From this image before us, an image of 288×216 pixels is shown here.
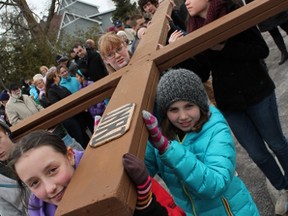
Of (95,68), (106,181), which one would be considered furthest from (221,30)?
(95,68)

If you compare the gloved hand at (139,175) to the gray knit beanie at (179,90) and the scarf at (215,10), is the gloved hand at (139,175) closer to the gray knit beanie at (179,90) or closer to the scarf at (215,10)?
the gray knit beanie at (179,90)

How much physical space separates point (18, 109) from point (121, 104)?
531 centimetres

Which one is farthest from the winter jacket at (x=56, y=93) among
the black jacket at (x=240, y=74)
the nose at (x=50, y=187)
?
the nose at (x=50, y=187)

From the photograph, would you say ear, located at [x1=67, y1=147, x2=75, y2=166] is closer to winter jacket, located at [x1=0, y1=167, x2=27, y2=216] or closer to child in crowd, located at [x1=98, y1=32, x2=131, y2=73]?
winter jacket, located at [x1=0, y1=167, x2=27, y2=216]

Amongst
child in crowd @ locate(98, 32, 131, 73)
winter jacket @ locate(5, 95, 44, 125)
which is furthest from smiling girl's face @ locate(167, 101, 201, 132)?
winter jacket @ locate(5, 95, 44, 125)

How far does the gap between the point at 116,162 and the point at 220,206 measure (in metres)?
1.01

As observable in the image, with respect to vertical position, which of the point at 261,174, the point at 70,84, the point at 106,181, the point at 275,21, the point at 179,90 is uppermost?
the point at 106,181

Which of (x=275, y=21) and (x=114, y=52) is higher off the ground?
(x=114, y=52)

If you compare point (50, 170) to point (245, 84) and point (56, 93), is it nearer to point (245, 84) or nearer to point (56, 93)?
point (245, 84)

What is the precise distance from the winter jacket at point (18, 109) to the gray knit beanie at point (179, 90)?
4.91 m

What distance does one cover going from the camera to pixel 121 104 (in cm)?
140

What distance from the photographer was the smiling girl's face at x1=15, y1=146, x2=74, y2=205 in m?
1.17

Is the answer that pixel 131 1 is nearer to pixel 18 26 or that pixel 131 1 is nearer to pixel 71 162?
pixel 18 26

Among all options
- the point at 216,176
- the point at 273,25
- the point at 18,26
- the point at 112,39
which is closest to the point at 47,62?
the point at 18,26
